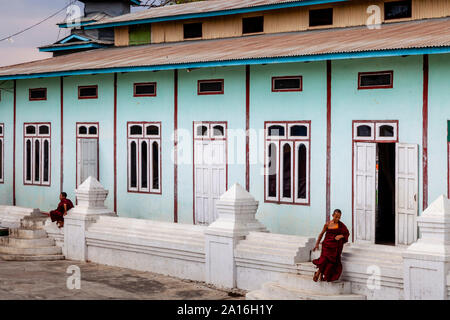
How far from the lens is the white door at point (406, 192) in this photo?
42.1 ft

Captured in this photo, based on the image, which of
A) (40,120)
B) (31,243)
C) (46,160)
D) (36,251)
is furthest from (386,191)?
(40,120)

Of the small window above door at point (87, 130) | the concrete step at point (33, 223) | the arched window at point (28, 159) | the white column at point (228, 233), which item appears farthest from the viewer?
the arched window at point (28, 159)

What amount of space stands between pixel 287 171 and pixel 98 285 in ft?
13.3

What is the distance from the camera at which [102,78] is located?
18031 millimetres

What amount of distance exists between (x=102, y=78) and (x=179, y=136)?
9.42 ft

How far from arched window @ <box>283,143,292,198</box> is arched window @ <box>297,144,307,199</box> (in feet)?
0.67

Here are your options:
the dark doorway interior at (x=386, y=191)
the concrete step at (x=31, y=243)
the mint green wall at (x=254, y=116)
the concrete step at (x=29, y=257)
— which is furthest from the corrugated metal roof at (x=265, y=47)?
the concrete step at (x=29, y=257)

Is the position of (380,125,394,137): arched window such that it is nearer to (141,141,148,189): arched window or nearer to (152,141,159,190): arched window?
(152,141,159,190): arched window

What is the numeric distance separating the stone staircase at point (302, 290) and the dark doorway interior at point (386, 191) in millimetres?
3319

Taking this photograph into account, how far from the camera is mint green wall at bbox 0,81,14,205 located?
20.1 metres

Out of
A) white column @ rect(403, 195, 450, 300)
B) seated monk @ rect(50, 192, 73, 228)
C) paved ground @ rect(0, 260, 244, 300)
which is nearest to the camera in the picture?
white column @ rect(403, 195, 450, 300)

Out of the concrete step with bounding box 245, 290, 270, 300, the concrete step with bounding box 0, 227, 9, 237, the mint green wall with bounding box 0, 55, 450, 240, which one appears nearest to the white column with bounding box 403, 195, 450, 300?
the concrete step with bounding box 245, 290, 270, 300

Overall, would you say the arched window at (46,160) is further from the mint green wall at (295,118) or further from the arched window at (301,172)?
the arched window at (301,172)
